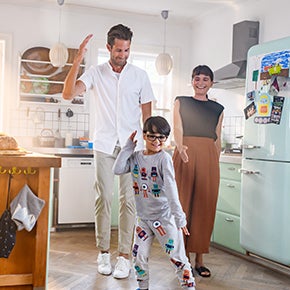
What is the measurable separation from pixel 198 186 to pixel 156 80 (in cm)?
294

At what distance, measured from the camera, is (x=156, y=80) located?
588cm

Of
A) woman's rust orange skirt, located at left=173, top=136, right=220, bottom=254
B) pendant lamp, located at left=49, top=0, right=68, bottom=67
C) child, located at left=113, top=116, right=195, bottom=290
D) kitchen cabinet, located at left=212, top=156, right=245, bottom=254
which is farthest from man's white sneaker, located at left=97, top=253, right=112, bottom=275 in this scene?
pendant lamp, located at left=49, top=0, right=68, bottom=67

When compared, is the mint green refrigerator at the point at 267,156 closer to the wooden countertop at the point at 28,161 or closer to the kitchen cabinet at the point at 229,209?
the kitchen cabinet at the point at 229,209

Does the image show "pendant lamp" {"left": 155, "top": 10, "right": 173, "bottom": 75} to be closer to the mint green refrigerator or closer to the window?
the window

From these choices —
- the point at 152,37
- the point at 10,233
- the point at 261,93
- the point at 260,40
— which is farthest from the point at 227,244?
the point at 152,37

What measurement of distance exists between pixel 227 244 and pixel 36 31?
3045 millimetres

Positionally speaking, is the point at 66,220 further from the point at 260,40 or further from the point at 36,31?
the point at 260,40

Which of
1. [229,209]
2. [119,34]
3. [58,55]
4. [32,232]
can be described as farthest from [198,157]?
[58,55]

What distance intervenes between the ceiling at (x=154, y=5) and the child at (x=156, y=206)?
116 inches

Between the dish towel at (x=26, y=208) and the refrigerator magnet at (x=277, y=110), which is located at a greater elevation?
the refrigerator magnet at (x=277, y=110)

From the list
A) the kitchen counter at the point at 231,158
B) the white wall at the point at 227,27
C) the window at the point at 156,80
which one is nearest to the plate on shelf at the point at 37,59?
the window at the point at 156,80

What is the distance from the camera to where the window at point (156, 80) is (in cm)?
575

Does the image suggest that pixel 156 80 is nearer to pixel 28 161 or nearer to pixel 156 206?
pixel 156 206

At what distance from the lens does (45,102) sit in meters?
5.17
